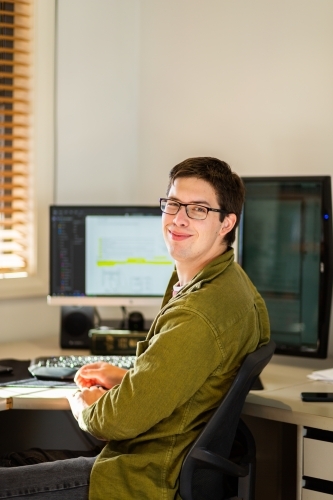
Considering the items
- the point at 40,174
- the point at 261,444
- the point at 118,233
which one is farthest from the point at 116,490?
the point at 40,174

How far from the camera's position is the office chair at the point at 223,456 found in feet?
5.67

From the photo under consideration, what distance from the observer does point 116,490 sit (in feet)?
5.77

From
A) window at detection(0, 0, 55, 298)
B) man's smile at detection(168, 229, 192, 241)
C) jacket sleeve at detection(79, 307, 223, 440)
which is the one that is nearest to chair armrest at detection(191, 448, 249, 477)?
jacket sleeve at detection(79, 307, 223, 440)

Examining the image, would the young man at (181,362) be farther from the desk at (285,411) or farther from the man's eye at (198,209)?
the desk at (285,411)

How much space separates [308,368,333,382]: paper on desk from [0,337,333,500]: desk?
0.8 inches

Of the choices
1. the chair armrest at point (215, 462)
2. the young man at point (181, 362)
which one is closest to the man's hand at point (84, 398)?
the young man at point (181, 362)

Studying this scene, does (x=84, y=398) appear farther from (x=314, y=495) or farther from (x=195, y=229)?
(x=314, y=495)

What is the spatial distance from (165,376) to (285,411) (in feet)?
1.67

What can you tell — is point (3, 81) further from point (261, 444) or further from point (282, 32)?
point (261, 444)

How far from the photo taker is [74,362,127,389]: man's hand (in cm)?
210

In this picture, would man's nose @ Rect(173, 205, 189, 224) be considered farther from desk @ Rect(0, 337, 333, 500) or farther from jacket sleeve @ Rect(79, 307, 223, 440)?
desk @ Rect(0, 337, 333, 500)

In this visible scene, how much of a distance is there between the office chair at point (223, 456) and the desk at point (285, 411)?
0.48ft

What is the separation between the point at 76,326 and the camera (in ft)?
9.43

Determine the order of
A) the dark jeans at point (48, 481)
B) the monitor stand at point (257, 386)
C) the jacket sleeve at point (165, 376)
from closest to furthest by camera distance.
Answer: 1. the jacket sleeve at point (165, 376)
2. the dark jeans at point (48, 481)
3. the monitor stand at point (257, 386)
